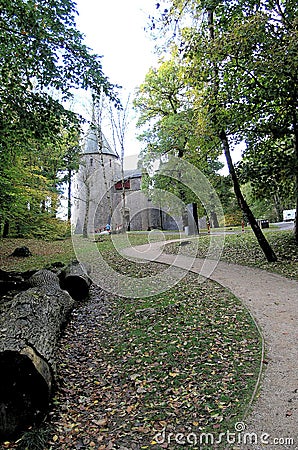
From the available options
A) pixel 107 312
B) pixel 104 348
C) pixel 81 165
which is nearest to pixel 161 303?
pixel 107 312

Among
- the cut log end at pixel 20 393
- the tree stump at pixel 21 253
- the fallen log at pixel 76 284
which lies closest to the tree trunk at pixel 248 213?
the fallen log at pixel 76 284

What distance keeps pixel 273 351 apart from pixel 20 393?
3.19 meters

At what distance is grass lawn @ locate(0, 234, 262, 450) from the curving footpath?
18 cm

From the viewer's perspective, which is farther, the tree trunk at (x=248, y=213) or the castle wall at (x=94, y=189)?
the castle wall at (x=94, y=189)

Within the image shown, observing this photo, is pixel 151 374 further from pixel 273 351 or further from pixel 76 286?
pixel 76 286

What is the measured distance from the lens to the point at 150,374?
4.20 meters

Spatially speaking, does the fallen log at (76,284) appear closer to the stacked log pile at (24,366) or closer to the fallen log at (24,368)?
the stacked log pile at (24,366)

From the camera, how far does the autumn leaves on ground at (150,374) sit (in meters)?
3.17

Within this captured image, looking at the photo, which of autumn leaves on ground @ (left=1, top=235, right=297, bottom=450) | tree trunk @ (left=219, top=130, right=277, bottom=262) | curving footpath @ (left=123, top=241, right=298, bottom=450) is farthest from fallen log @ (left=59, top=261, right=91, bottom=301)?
tree trunk @ (left=219, top=130, right=277, bottom=262)

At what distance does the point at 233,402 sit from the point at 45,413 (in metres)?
2.00

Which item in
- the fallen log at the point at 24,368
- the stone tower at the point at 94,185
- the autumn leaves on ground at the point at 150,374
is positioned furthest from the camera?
the stone tower at the point at 94,185

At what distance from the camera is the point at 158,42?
36.6 feet

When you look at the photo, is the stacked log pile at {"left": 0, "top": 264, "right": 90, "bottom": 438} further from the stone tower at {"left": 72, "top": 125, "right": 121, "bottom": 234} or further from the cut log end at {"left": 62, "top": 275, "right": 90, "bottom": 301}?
the stone tower at {"left": 72, "top": 125, "right": 121, "bottom": 234}

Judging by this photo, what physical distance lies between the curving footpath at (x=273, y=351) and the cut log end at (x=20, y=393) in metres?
2.02
